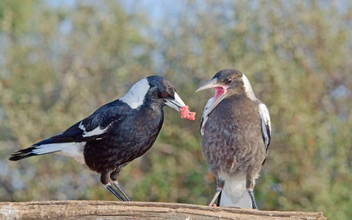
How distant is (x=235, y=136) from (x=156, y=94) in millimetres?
651

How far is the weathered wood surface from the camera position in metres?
3.53

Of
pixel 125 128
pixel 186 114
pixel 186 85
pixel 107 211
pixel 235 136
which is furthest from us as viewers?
pixel 186 85

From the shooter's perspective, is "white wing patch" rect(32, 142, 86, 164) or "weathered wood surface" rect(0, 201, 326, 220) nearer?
"weathered wood surface" rect(0, 201, 326, 220)

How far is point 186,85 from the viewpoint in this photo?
26.8 ft

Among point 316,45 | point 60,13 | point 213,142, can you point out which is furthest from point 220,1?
point 213,142

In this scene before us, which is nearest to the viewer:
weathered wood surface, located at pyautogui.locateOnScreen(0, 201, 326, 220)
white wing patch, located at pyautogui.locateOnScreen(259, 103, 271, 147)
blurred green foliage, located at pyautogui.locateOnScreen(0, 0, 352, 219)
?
weathered wood surface, located at pyautogui.locateOnScreen(0, 201, 326, 220)

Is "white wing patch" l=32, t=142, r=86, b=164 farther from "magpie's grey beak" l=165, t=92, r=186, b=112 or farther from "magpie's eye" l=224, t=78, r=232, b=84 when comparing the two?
"magpie's eye" l=224, t=78, r=232, b=84

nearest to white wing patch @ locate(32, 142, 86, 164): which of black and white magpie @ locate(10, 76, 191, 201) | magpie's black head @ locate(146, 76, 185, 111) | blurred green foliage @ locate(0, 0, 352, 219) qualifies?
black and white magpie @ locate(10, 76, 191, 201)

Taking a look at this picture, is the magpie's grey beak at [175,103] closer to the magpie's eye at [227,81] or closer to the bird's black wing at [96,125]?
the bird's black wing at [96,125]

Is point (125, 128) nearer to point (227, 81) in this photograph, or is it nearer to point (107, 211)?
point (227, 81)

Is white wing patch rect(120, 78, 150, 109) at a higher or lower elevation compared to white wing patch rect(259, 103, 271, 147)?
lower

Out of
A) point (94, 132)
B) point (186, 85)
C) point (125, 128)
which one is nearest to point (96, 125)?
point (94, 132)

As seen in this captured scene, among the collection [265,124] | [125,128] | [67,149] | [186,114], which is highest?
[265,124]

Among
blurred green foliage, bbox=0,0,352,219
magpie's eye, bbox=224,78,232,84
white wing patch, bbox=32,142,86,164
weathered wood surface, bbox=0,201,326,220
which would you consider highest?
blurred green foliage, bbox=0,0,352,219
